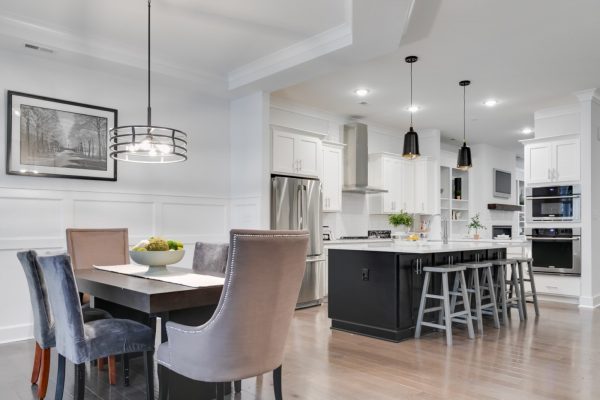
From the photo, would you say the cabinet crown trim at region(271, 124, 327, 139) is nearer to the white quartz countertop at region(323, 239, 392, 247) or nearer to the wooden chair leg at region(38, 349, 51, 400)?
the white quartz countertop at region(323, 239, 392, 247)

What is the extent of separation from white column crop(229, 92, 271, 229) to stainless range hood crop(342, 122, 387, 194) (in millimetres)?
1879

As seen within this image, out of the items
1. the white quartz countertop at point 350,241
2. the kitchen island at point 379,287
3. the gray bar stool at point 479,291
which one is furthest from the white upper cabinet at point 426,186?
the kitchen island at point 379,287

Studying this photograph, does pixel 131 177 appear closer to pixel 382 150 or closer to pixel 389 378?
pixel 389 378

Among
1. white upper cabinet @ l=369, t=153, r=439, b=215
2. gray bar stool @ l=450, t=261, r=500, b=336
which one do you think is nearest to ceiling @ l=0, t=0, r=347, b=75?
gray bar stool @ l=450, t=261, r=500, b=336

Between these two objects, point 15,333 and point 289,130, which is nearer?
point 15,333

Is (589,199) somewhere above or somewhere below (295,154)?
below

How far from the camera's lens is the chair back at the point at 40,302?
8.44 ft

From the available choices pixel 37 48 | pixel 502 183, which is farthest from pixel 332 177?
pixel 502 183

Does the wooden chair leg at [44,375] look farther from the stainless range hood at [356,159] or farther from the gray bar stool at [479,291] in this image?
the stainless range hood at [356,159]

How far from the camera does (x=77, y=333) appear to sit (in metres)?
2.33

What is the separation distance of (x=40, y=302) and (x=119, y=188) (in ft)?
7.45

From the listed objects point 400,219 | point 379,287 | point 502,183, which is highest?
point 502,183

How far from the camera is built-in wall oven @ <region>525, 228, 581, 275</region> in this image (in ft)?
20.2

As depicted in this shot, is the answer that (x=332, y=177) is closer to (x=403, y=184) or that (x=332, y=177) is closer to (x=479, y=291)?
(x=403, y=184)
